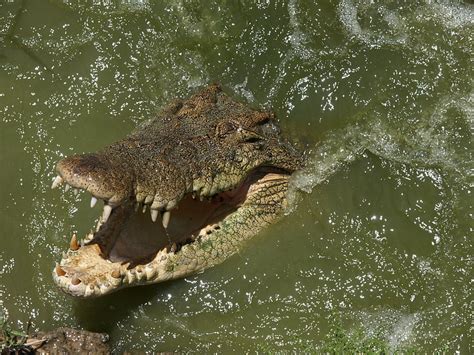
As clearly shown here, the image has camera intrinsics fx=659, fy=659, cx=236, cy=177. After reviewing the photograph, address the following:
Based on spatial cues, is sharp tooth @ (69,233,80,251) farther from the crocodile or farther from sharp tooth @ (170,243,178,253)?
sharp tooth @ (170,243,178,253)

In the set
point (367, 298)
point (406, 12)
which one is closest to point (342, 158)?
point (367, 298)

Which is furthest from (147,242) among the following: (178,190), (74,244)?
(178,190)

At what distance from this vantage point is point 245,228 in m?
5.11

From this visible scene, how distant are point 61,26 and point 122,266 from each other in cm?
291

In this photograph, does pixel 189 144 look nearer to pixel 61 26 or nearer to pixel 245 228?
pixel 245 228

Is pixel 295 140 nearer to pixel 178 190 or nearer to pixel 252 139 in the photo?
pixel 252 139

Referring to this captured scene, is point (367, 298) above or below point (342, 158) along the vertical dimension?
below

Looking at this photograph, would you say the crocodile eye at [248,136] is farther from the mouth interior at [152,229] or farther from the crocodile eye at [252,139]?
the mouth interior at [152,229]

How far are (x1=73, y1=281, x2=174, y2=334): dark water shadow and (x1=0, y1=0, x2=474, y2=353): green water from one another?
0.03ft

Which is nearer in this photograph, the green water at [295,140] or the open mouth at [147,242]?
the open mouth at [147,242]

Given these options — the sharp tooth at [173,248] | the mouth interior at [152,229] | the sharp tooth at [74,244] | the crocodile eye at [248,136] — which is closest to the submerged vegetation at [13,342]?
the sharp tooth at [74,244]

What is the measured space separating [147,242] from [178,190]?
65cm

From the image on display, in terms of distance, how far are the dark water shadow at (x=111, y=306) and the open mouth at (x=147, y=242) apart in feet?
1.18

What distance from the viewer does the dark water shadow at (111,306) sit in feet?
16.2
